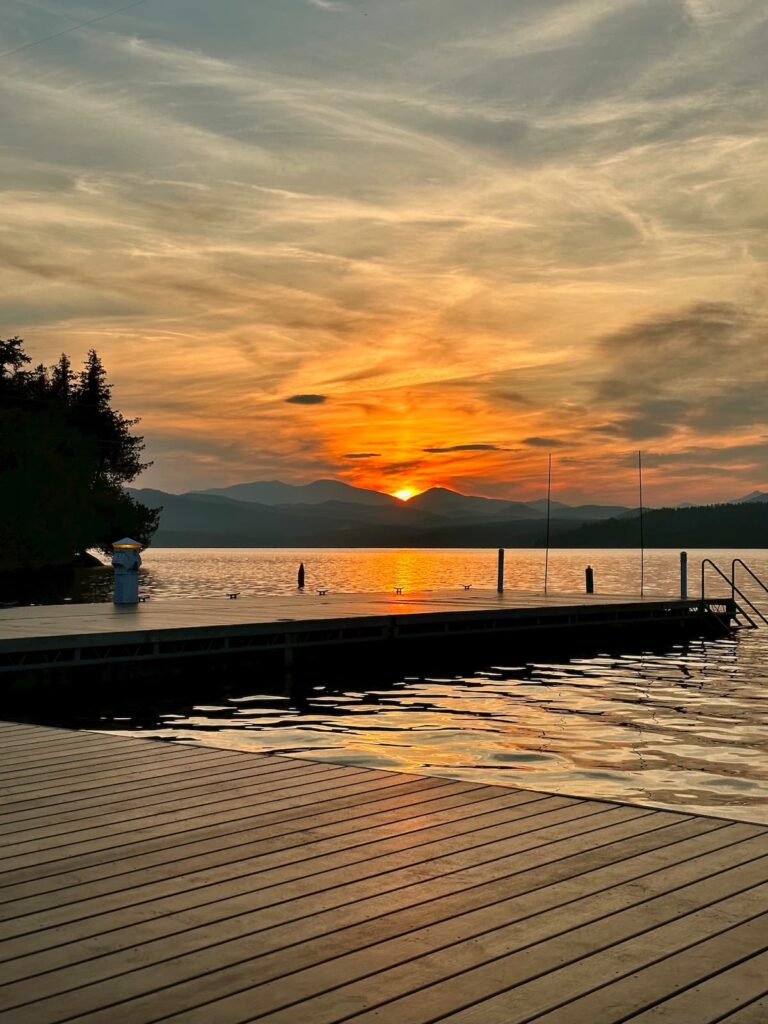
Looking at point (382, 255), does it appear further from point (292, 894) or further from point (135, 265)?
point (292, 894)

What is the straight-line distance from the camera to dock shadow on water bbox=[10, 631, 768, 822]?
35.4ft

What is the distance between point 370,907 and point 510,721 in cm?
1067

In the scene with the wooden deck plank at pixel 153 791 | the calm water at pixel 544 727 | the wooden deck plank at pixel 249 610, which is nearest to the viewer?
the wooden deck plank at pixel 153 791

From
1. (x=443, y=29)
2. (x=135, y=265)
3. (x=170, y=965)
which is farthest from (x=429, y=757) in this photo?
(x=135, y=265)

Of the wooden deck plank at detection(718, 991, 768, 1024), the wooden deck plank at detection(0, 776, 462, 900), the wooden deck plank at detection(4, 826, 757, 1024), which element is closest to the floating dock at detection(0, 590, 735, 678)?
the wooden deck plank at detection(0, 776, 462, 900)

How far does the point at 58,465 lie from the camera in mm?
73500

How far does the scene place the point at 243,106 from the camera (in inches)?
783

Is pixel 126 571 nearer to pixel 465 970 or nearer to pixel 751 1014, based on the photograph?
pixel 465 970

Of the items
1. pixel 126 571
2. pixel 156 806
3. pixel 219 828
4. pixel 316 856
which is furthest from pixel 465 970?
pixel 126 571

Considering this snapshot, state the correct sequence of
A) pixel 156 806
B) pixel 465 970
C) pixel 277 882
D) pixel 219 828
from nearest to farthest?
pixel 465 970, pixel 277 882, pixel 219 828, pixel 156 806

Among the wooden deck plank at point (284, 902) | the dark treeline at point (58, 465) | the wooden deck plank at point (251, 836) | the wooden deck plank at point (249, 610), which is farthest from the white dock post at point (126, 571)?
the dark treeline at point (58, 465)

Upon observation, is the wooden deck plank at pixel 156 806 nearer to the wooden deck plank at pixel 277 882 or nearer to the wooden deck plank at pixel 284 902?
the wooden deck plank at pixel 277 882

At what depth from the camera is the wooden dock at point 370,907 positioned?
12.0 ft

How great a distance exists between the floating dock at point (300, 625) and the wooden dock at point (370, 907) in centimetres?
1006
